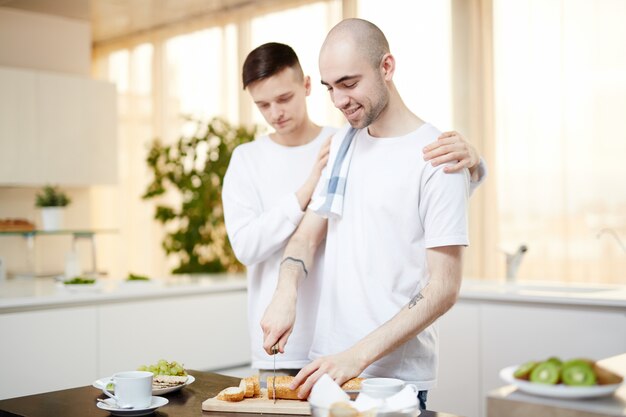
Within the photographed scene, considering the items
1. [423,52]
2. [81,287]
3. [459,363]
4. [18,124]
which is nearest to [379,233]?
[459,363]

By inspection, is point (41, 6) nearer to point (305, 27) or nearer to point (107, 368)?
point (305, 27)

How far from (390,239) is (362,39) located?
1.70 ft

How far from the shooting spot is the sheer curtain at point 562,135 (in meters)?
4.25

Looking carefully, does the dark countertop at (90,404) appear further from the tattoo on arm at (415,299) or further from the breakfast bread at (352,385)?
the tattoo on arm at (415,299)

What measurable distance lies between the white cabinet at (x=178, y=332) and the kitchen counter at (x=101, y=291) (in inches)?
1.5

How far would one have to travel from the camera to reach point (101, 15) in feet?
22.1

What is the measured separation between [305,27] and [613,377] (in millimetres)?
4889

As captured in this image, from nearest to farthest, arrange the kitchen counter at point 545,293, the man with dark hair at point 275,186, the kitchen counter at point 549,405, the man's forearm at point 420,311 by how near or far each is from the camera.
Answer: the kitchen counter at point 549,405, the man's forearm at point 420,311, the man with dark hair at point 275,186, the kitchen counter at point 545,293

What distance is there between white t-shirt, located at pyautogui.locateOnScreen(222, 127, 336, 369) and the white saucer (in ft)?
1.99

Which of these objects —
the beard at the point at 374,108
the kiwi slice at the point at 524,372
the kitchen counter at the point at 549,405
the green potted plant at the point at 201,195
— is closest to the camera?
the kitchen counter at the point at 549,405

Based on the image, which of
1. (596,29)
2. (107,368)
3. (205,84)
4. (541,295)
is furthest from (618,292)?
(205,84)

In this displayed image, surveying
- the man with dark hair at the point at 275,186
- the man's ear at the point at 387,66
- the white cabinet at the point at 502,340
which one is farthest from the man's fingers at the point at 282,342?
the white cabinet at the point at 502,340

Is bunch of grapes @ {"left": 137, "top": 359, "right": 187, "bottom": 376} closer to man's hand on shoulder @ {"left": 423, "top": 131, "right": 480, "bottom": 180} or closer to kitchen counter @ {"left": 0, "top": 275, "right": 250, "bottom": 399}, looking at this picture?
man's hand on shoulder @ {"left": 423, "top": 131, "right": 480, "bottom": 180}

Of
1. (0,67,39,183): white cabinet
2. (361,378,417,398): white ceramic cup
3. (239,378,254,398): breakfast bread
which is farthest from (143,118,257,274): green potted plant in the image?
(361,378,417,398): white ceramic cup
